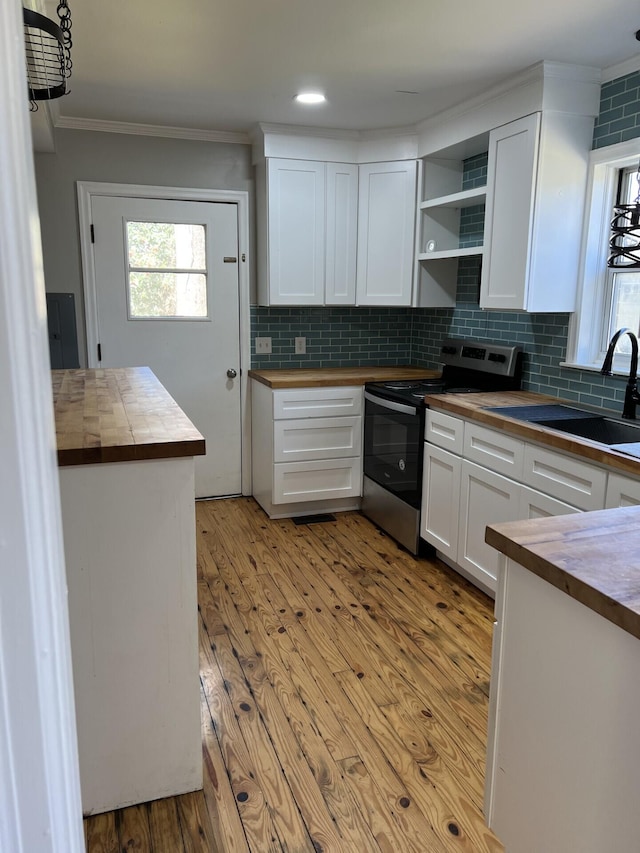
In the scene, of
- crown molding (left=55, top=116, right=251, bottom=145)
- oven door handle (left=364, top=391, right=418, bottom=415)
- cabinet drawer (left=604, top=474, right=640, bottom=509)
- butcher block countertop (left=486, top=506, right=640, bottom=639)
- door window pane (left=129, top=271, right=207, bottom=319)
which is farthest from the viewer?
door window pane (left=129, top=271, right=207, bottom=319)

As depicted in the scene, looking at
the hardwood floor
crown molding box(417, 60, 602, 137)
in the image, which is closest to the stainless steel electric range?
the hardwood floor

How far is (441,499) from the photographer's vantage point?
3.17 m

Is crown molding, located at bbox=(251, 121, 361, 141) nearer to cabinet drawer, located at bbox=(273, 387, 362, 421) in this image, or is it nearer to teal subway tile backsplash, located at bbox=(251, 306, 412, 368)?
teal subway tile backsplash, located at bbox=(251, 306, 412, 368)

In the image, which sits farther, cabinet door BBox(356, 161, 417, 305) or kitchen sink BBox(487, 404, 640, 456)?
cabinet door BBox(356, 161, 417, 305)

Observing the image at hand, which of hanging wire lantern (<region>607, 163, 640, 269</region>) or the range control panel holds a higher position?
hanging wire lantern (<region>607, 163, 640, 269</region>)

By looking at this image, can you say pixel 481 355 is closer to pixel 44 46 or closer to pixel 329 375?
pixel 329 375

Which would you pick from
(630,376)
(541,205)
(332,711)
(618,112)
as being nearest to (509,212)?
(541,205)

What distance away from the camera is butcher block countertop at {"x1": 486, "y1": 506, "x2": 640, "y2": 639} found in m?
1.07

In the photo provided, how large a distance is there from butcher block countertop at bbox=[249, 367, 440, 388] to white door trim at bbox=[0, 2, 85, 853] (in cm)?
321

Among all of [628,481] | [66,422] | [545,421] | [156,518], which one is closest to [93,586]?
[156,518]

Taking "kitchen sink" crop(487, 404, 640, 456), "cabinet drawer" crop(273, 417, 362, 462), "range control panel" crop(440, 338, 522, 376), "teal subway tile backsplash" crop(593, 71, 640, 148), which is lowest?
"cabinet drawer" crop(273, 417, 362, 462)

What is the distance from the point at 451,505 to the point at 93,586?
188 cm

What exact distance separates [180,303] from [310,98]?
4.84 feet

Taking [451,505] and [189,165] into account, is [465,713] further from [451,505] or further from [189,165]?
[189,165]
